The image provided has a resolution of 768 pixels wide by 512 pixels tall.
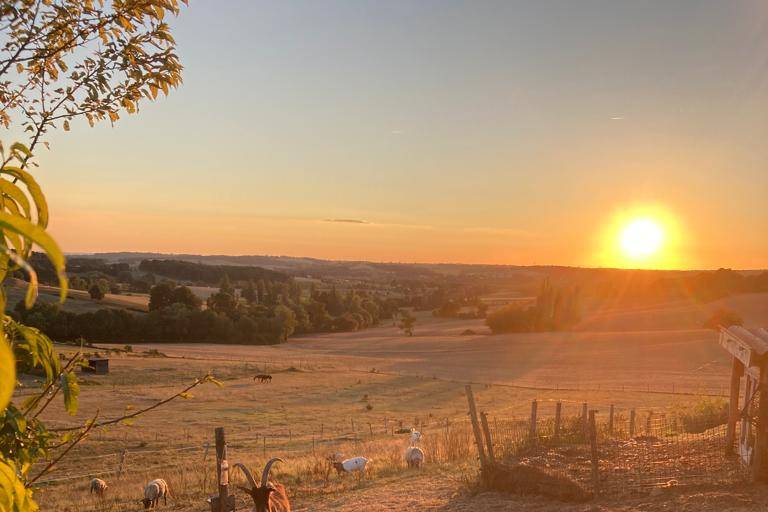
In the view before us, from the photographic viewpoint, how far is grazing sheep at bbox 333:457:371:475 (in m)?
16.2

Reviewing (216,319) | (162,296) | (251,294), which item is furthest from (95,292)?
(251,294)

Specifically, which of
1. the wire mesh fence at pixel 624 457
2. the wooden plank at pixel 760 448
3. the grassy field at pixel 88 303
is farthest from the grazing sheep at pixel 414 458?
the grassy field at pixel 88 303

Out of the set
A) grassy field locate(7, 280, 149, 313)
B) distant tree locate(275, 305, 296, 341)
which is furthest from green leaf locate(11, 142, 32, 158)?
distant tree locate(275, 305, 296, 341)

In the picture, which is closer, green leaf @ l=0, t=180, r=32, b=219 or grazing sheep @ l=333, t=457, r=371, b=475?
green leaf @ l=0, t=180, r=32, b=219

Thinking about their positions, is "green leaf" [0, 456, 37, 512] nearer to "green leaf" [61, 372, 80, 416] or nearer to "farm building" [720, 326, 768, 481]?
"green leaf" [61, 372, 80, 416]

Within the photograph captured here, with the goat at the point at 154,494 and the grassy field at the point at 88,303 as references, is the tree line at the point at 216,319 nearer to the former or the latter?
the grassy field at the point at 88,303

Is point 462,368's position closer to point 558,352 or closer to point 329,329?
point 558,352

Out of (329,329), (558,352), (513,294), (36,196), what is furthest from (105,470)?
(513,294)

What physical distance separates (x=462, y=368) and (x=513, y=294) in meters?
109

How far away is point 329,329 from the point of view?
109062 millimetres

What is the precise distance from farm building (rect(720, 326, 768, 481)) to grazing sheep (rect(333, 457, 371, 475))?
8378mm

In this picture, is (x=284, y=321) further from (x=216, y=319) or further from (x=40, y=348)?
(x=40, y=348)

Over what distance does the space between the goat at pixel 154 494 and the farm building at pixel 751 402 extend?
1170 centimetres

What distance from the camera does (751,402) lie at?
1148 cm
